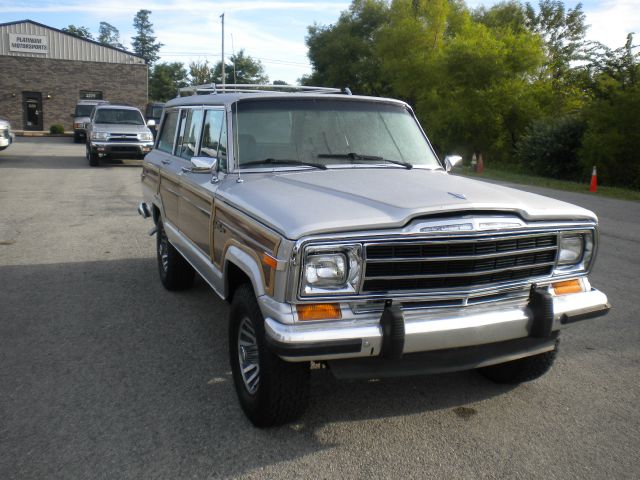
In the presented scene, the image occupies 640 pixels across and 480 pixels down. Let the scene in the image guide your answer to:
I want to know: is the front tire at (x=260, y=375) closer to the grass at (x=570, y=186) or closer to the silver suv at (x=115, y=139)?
the grass at (x=570, y=186)

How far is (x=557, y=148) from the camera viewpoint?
22438 mm

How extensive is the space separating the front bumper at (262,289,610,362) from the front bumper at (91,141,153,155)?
55.2ft

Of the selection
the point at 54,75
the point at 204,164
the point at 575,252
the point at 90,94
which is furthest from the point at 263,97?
the point at 90,94

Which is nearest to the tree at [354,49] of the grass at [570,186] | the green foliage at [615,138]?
the grass at [570,186]

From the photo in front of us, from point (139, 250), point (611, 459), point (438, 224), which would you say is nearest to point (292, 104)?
point (438, 224)

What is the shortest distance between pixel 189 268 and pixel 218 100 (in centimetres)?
192

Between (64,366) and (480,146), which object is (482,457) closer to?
(64,366)

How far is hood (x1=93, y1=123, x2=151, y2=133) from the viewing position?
61.9 feet

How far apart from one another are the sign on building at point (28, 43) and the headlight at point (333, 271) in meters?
45.6

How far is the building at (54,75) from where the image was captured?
42.1 metres

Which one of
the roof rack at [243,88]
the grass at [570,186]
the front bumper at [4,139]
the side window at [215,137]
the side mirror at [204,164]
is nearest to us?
the side mirror at [204,164]

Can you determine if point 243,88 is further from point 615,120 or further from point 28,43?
point 28,43

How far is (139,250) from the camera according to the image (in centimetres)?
801

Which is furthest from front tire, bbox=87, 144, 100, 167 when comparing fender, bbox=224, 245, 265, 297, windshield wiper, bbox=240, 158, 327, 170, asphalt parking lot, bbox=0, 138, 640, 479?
fender, bbox=224, 245, 265, 297
